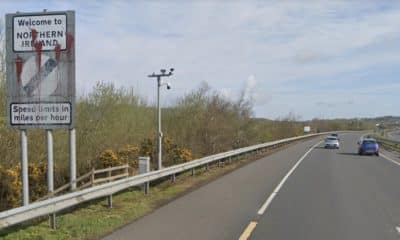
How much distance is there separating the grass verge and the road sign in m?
2.33

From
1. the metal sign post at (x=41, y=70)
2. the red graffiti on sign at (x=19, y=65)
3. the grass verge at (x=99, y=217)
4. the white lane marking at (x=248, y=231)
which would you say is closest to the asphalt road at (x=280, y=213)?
the white lane marking at (x=248, y=231)

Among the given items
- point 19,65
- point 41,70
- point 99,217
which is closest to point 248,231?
point 99,217

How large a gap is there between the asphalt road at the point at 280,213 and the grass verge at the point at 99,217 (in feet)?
1.24

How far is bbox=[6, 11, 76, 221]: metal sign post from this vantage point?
1339cm

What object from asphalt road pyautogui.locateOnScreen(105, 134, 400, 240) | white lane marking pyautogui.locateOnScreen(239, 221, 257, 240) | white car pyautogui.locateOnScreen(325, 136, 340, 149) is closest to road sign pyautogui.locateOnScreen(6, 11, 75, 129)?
asphalt road pyautogui.locateOnScreen(105, 134, 400, 240)

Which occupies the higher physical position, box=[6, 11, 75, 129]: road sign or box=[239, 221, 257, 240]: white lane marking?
box=[6, 11, 75, 129]: road sign

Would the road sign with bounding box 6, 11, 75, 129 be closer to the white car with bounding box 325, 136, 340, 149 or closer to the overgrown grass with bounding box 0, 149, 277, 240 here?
the overgrown grass with bounding box 0, 149, 277, 240

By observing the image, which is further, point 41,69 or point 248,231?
point 41,69

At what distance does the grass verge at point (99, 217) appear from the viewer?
996cm

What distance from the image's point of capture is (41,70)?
1352cm

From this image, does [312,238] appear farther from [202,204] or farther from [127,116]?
[127,116]

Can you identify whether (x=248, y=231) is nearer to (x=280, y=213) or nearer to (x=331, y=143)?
(x=280, y=213)

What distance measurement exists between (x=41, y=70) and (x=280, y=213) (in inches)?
263

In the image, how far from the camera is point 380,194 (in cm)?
1661
